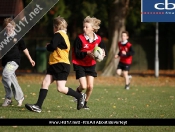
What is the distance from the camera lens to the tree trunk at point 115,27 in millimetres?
26266

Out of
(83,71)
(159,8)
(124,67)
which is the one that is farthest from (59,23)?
(124,67)

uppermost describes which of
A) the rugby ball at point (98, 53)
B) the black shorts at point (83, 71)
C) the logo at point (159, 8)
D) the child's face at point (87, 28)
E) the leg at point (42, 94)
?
the logo at point (159, 8)

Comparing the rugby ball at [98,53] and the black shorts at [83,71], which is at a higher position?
the rugby ball at [98,53]

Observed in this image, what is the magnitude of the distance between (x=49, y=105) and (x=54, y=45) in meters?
2.37

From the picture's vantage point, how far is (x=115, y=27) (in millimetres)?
26672

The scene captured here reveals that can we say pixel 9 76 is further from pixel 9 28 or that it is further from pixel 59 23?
pixel 59 23

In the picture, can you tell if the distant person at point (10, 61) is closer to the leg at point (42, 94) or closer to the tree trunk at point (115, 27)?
the leg at point (42, 94)

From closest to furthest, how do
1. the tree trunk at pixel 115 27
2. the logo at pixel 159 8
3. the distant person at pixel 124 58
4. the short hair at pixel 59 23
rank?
the short hair at pixel 59 23, the logo at pixel 159 8, the distant person at pixel 124 58, the tree trunk at pixel 115 27

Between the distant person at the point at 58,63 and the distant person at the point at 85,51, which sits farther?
the distant person at the point at 85,51

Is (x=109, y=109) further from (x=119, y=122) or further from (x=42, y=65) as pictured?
(x=42, y=65)

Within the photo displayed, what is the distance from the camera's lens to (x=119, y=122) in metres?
6.82

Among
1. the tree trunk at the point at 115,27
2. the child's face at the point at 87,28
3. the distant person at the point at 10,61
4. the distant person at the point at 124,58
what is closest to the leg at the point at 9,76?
the distant person at the point at 10,61

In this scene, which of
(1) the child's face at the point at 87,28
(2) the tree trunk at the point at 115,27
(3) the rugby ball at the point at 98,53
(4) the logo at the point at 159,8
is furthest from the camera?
(2) the tree trunk at the point at 115,27

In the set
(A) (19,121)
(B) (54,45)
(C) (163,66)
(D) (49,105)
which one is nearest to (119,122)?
(A) (19,121)
